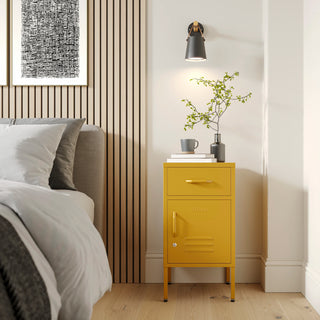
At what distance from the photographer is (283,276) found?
8.35 feet

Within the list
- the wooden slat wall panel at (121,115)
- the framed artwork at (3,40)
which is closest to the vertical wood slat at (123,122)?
the wooden slat wall panel at (121,115)

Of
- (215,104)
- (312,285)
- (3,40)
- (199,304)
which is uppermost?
(3,40)

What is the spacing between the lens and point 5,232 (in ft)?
3.88

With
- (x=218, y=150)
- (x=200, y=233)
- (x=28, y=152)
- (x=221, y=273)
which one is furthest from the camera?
(x=221, y=273)

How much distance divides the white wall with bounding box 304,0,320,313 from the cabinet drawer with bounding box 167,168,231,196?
50 centimetres

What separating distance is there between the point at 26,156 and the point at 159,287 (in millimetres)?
1227

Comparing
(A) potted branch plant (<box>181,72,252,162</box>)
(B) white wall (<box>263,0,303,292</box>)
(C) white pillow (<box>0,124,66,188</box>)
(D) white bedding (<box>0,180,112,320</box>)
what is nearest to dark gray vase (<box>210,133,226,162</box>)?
(A) potted branch plant (<box>181,72,252,162</box>)

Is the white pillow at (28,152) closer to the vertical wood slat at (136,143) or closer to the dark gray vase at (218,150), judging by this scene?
the vertical wood slat at (136,143)

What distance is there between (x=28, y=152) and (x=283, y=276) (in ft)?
5.60

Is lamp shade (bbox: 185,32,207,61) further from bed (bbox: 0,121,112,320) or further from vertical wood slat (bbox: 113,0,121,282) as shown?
bed (bbox: 0,121,112,320)

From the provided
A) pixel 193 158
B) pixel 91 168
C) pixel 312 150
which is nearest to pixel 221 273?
pixel 193 158

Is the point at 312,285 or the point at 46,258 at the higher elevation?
the point at 46,258

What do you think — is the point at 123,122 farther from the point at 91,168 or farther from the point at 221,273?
the point at 221,273

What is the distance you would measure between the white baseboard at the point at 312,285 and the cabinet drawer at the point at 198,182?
0.67m
